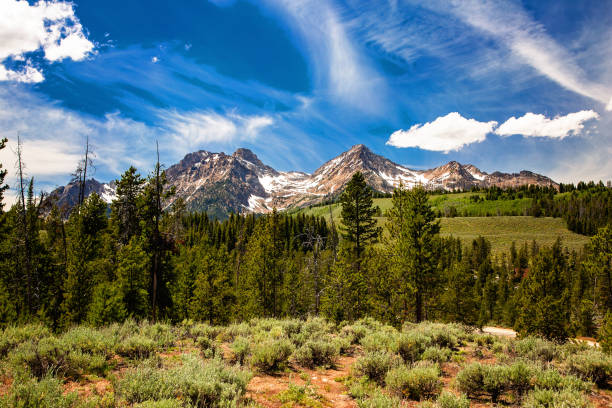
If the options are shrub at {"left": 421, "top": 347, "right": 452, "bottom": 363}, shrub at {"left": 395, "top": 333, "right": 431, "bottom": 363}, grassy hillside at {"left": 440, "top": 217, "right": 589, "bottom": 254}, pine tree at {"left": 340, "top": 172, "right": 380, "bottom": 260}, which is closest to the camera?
shrub at {"left": 421, "top": 347, "right": 452, "bottom": 363}

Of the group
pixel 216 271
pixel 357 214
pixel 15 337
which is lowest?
pixel 216 271

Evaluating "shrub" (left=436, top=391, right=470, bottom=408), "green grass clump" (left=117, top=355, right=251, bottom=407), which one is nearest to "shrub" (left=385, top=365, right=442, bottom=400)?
"shrub" (left=436, top=391, right=470, bottom=408)

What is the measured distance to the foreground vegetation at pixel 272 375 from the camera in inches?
188

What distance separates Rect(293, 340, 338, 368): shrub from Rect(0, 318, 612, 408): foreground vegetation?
0.10 ft

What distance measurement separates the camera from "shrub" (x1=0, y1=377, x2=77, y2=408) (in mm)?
4027

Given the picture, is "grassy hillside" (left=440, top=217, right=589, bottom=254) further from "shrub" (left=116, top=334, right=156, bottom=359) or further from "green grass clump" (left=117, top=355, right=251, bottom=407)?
"green grass clump" (left=117, top=355, right=251, bottom=407)

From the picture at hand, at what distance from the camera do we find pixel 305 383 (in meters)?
6.93

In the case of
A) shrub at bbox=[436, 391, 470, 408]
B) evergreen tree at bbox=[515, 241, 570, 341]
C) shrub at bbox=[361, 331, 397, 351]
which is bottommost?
evergreen tree at bbox=[515, 241, 570, 341]

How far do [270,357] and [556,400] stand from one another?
6.06 meters

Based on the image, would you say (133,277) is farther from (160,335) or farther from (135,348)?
(135,348)

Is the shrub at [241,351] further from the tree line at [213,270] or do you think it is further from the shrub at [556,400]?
the tree line at [213,270]

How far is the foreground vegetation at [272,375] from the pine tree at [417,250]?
9.06 meters

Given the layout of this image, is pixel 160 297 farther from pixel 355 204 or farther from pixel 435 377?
pixel 435 377

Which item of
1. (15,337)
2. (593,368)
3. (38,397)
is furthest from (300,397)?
(15,337)
